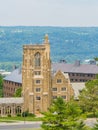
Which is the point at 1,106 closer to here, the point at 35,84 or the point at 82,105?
the point at 35,84

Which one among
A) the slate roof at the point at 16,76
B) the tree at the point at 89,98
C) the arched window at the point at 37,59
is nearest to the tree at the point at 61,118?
the tree at the point at 89,98

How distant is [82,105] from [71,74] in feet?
188

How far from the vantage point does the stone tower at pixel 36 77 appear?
351 feet

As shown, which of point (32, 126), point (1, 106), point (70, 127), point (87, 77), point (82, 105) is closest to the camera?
point (70, 127)

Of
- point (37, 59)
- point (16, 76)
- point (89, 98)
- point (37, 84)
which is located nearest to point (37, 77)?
point (37, 84)

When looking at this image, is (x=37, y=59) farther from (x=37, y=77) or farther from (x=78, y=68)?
(x=78, y=68)

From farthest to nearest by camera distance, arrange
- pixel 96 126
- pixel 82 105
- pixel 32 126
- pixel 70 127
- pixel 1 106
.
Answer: pixel 1 106 < pixel 82 105 < pixel 32 126 < pixel 96 126 < pixel 70 127

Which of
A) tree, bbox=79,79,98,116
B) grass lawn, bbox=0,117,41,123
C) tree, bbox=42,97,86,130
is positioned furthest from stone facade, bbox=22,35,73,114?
tree, bbox=42,97,86,130

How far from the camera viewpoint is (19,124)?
94.1m

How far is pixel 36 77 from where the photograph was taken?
356ft

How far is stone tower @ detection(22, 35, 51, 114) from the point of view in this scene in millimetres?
107000

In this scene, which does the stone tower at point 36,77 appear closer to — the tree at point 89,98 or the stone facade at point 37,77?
the stone facade at point 37,77

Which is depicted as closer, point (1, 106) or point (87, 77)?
point (1, 106)

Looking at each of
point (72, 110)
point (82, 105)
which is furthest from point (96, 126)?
point (82, 105)
